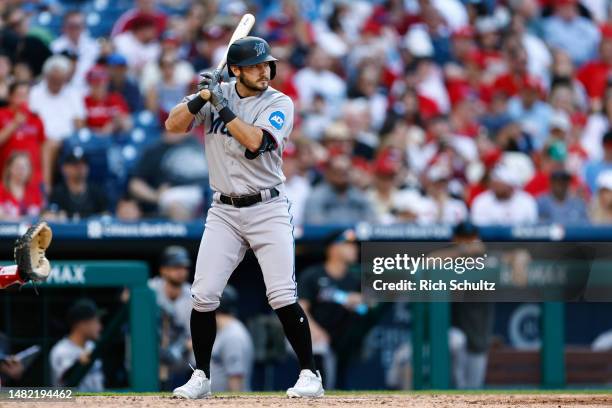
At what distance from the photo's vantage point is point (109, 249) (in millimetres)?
9117

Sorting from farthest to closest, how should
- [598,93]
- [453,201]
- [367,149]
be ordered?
[598,93] < [367,149] < [453,201]

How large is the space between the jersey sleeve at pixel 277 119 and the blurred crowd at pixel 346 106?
11.6 feet

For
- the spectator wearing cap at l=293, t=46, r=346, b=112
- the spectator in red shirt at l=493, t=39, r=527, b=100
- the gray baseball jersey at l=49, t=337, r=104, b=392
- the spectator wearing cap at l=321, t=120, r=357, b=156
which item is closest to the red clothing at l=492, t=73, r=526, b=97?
the spectator in red shirt at l=493, t=39, r=527, b=100

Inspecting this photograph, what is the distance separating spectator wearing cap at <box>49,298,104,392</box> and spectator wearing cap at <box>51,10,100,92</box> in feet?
11.7

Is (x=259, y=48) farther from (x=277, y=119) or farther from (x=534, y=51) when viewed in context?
(x=534, y=51)

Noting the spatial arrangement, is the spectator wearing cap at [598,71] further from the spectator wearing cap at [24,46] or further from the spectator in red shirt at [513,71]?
the spectator wearing cap at [24,46]

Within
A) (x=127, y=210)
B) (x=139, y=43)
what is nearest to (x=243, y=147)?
(x=127, y=210)

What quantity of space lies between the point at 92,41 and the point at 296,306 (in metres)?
6.30

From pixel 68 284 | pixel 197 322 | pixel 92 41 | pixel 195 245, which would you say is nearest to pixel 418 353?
pixel 195 245

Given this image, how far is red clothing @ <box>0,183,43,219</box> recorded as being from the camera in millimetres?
9273

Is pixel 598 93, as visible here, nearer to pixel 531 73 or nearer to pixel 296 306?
pixel 531 73

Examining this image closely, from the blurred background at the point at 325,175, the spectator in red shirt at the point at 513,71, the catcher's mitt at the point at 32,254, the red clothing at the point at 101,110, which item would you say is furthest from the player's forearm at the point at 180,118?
the spectator in red shirt at the point at 513,71

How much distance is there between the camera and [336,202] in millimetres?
9852

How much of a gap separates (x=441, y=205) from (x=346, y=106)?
1.86 metres
